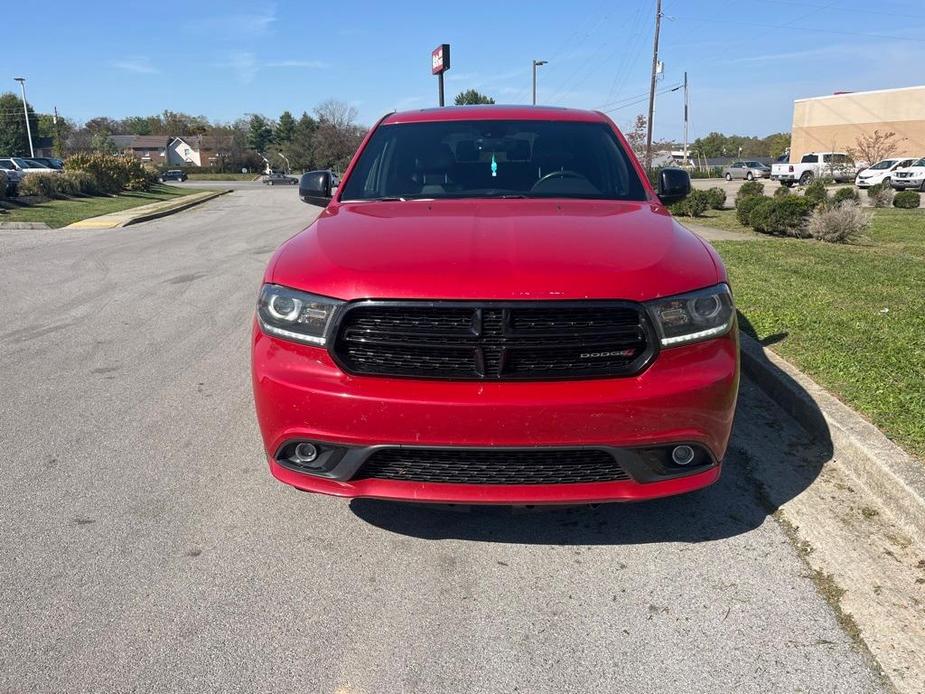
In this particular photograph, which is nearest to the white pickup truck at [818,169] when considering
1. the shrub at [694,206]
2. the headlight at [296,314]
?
the shrub at [694,206]

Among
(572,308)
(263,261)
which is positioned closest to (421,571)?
(572,308)

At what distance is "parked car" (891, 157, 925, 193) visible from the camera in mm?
33750

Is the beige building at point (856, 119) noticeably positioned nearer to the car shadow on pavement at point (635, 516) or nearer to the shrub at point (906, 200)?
the shrub at point (906, 200)

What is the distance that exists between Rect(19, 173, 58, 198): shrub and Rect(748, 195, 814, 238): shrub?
22.1 meters

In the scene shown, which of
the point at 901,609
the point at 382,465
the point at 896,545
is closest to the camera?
the point at 901,609

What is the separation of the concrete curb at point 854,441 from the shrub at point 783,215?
9406 mm

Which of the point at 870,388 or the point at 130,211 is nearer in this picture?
the point at 870,388

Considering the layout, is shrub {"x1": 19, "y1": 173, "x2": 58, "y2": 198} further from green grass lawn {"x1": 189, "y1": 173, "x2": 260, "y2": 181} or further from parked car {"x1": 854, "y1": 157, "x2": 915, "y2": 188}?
green grass lawn {"x1": 189, "y1": 173, "x2": 260, "y2": 181}

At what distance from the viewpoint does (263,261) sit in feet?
36.8

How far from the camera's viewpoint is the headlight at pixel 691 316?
2.71m

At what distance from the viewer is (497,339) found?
265 cm

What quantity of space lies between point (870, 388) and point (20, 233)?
652 inches

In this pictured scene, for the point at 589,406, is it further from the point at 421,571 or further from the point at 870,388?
the point at 870,388

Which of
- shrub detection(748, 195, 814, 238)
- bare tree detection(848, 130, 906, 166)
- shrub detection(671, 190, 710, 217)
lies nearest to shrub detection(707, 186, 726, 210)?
shrub detection(671, 190, 710, 217)
